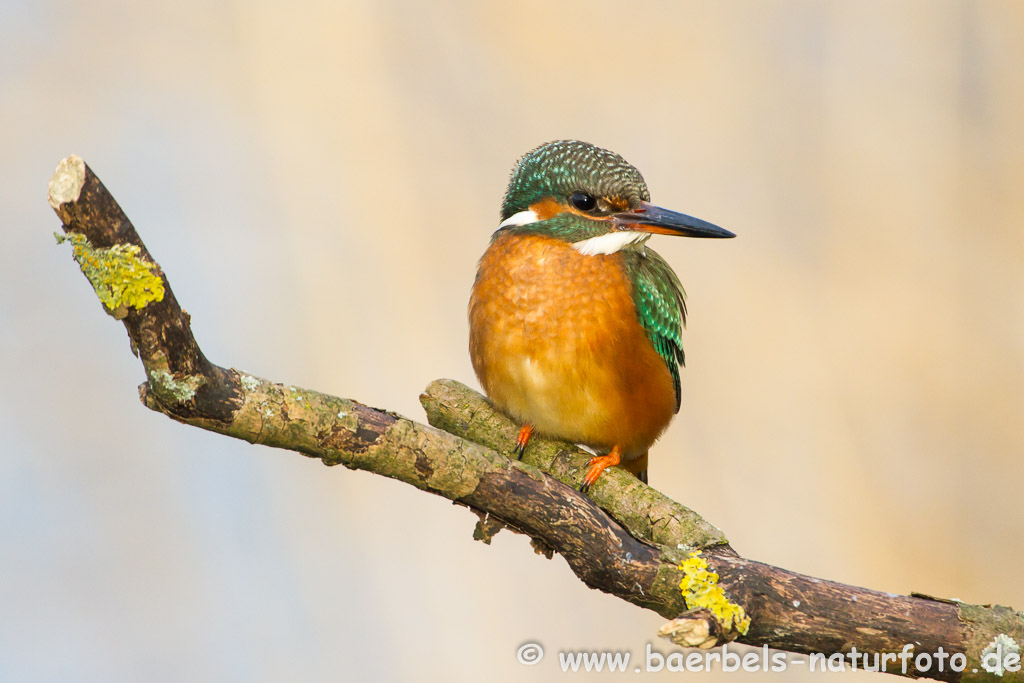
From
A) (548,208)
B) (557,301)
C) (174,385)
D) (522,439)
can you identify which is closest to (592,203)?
(548,208)

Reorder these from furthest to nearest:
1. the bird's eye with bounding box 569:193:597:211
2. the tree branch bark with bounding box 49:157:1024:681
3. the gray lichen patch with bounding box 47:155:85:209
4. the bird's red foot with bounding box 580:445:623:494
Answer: the bird's eye with bounding box 569:193:597:211 → the bird's red foot with bounding box 580:445:623:494 → the tree branch bark with bounding box 49:157:1024:681 → the gray lichen patch with bounding box 47:155:85:209

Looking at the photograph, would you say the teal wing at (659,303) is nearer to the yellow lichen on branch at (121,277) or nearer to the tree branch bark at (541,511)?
the tree branch bark at (541,511)

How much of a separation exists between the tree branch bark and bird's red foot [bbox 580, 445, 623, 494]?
11.5 inches

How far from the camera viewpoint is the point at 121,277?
1.84m

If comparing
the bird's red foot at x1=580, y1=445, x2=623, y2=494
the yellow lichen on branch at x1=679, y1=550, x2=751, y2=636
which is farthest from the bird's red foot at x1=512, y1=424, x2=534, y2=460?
the yellow lichen on branch at x1=679, y1=550, x2=751, y2=636

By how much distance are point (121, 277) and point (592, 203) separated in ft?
5.16

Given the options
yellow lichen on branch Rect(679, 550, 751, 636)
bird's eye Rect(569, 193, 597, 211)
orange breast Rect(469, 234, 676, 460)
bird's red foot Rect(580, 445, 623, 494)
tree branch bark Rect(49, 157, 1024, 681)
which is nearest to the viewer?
tree branch bark Rect(49, 157, 1024, 681)

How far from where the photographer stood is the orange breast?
2934 millimetres

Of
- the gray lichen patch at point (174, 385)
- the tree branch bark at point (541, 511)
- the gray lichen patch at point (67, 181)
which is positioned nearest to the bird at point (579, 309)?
the tree branch bark at point (541, 511)

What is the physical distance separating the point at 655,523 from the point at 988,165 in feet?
9.83

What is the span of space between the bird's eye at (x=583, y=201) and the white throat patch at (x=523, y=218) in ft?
0.41

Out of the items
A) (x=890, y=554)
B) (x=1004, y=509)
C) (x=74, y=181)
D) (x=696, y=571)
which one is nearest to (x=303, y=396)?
(x=74, y=181)

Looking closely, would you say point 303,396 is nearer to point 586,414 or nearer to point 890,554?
point 586,414

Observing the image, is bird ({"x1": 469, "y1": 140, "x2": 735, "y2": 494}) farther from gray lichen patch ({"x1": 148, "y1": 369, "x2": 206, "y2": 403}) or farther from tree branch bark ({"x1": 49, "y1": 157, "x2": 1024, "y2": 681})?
gray lichen patch ({"x1": 148, "y1": 369, "x2": 206, "y2": 403})
